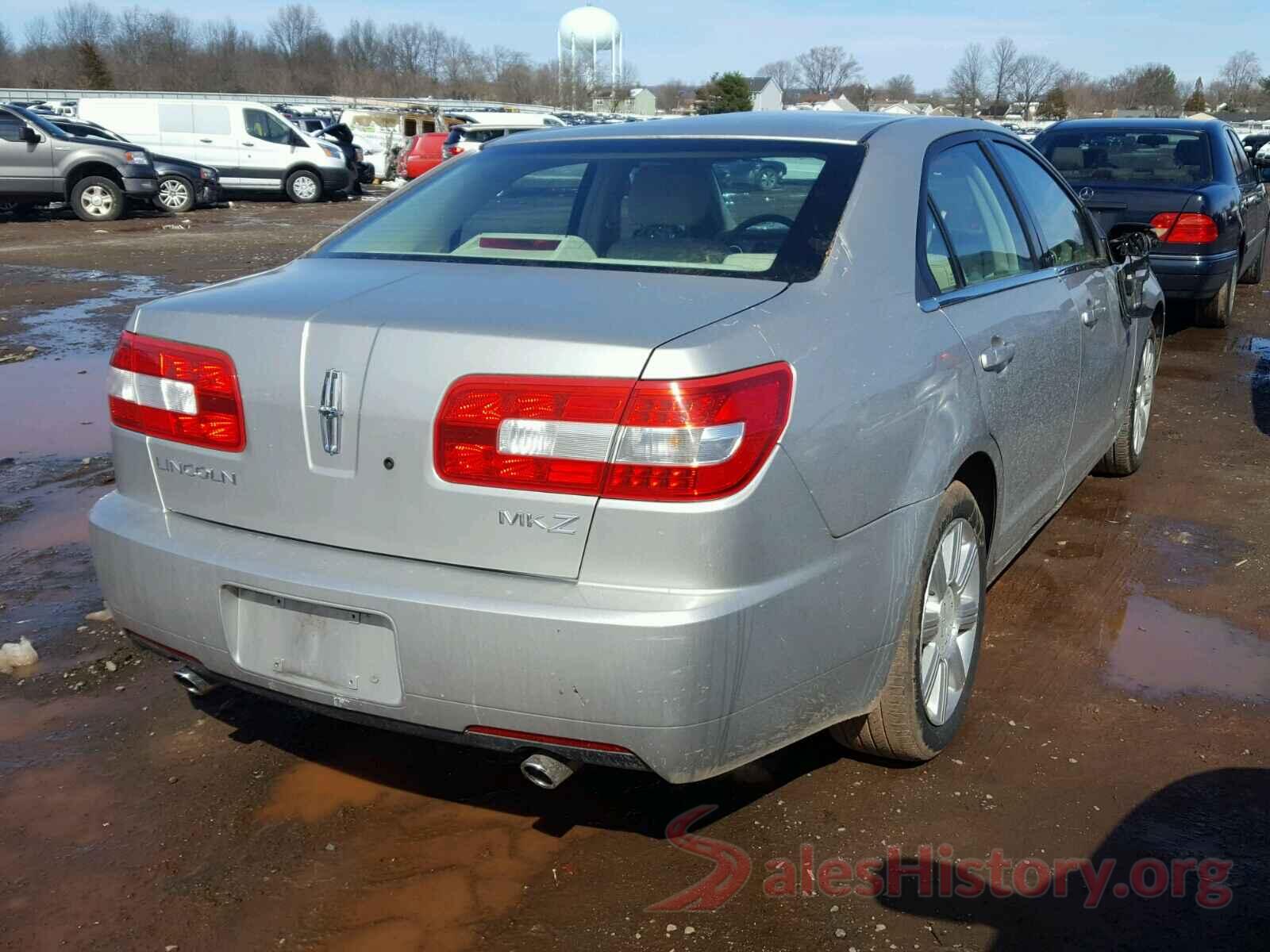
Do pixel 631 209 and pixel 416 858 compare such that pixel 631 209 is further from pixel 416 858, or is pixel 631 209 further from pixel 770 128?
pixel 416 858

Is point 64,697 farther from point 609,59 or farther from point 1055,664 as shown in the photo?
point 609,59

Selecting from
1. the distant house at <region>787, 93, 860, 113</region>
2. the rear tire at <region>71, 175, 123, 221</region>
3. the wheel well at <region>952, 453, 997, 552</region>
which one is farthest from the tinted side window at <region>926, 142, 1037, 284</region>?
the distant house at <region>787, 93, 860, 113</region>

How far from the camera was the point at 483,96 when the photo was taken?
9338 centimetres

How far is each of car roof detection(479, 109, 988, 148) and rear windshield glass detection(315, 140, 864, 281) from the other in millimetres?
60

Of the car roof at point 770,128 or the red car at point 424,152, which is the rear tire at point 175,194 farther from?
the car roof at point 770,128

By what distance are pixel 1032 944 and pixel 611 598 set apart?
44.7 inches

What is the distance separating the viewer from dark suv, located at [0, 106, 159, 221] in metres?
18.3

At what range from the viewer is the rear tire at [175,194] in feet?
69.5

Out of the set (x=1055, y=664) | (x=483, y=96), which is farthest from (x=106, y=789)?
(x=483, y=96)

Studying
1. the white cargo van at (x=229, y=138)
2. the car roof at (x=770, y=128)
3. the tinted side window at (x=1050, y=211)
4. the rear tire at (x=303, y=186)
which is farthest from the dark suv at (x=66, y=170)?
the tinted side window at (x=1050, y=211)

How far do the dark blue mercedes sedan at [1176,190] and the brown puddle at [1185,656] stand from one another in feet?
15.8

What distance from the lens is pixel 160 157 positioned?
69.3 ft

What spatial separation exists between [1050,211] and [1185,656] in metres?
1.58

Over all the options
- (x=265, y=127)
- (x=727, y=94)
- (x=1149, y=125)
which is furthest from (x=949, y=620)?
(x=727, y=94)
